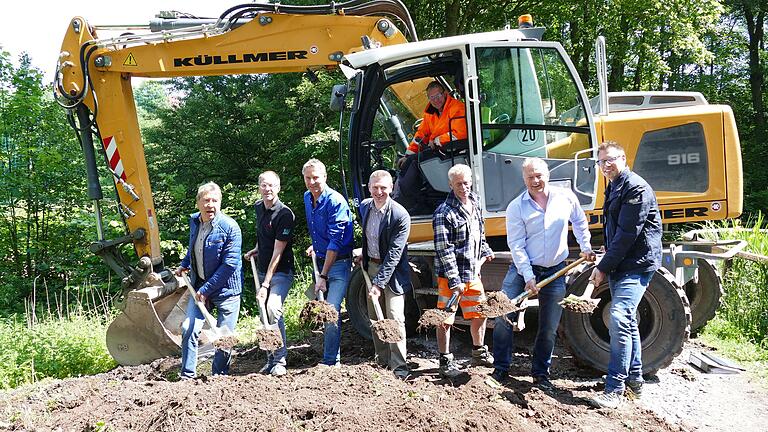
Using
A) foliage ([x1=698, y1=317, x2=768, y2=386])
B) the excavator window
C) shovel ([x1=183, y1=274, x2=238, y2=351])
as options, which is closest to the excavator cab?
the excavator window

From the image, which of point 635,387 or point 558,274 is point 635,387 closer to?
point 635,387

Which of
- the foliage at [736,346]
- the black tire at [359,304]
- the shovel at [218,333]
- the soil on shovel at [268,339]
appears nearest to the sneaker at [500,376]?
the black tire at [359,304]

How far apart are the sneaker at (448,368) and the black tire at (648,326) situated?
3.53 ft

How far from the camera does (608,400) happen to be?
14.4 ft

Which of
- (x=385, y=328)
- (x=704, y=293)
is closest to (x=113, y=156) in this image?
(x=385, y=328)

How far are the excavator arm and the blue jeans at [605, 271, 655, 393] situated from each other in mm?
3105

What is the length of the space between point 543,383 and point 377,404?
4.84ft

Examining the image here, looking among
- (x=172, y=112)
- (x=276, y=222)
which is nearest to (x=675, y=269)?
(x=276, y=222)

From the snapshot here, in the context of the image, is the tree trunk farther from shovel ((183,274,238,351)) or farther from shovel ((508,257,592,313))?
shovel ((183,274,238,351))

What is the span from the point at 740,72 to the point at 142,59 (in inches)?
810

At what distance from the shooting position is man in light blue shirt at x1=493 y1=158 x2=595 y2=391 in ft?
15.0

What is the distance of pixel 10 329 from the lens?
25.4 feet

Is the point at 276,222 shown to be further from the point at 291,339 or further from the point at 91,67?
the point at 91,67

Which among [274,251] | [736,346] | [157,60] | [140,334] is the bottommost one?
[736,346]
